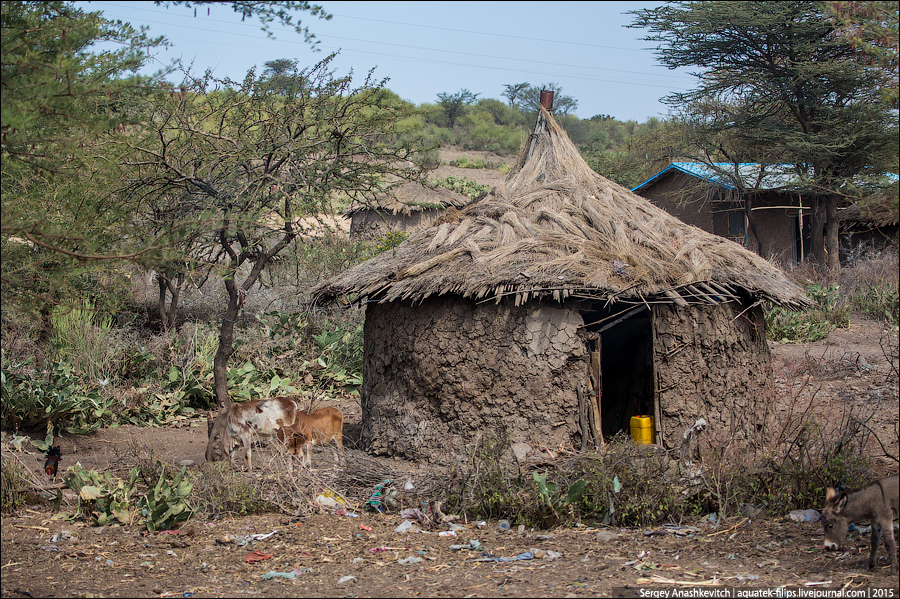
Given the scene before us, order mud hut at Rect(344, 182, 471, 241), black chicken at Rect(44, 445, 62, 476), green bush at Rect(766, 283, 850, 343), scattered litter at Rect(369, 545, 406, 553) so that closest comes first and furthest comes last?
1. scattered litter at Rect(369, 545, 406, 553)
2. black chicken at Rect(44, 445, 62, 476)
3. green bush at Rect(766, 283, 850, 343)
4. mud hut at Rect(344, 182, 471, 241)

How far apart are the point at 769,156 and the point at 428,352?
13211 millimetres

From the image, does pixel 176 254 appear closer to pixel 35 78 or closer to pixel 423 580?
pixel 35 78

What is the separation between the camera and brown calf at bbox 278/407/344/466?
7012 mm

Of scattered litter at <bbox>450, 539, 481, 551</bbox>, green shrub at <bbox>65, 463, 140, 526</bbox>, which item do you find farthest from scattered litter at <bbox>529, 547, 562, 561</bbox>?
green shrub at <bbox>65, 463, 140, 526</bbox>

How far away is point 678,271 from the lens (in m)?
6.81

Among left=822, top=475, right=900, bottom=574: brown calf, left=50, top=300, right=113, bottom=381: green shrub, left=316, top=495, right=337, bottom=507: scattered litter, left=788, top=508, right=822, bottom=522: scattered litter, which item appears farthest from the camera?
left=50, top=300, right=113, bottom=381: green shrub

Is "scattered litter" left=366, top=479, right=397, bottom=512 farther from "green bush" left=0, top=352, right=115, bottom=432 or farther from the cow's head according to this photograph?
"green bush" left=0, top=352, right=115, bottom=432

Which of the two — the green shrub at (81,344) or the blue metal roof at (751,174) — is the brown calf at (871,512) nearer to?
the green shrub at (81,344)

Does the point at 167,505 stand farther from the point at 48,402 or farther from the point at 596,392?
the point at 48,402

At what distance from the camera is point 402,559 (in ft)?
16.0

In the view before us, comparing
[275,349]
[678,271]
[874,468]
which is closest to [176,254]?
[678,271]

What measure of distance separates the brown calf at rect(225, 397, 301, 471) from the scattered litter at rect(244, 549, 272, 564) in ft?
5.80

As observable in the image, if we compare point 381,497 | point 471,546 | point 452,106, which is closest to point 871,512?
point 471,546

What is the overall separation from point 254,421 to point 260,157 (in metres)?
2.59
